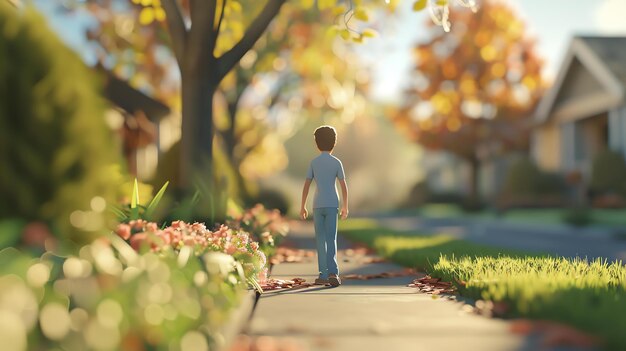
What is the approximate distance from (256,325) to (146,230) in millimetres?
2103

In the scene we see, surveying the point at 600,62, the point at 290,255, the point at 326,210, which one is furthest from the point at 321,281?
the point at 600,62

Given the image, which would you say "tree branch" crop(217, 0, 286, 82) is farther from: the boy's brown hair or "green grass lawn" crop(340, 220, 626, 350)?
"green grass lawn" crop(340, 220, 626, 350)

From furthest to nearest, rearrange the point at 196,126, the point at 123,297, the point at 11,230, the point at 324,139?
the point at 196,126 → the point at 324,139 → the point at 11,230 → the point at 123,297

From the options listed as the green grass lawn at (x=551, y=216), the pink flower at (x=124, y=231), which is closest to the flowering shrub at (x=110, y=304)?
the pink flower at (x=124, y=231)

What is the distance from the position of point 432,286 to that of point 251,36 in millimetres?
4968

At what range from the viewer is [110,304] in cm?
435

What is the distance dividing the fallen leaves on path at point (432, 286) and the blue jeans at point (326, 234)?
38.5 inches

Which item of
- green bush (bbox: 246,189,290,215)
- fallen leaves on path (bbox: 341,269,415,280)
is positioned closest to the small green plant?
fallen leaves on path (bbox: 341,269,415,280)

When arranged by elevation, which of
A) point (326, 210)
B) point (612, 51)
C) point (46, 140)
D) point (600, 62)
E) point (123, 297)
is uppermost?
point (612, 51)

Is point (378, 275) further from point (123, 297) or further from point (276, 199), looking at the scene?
point (276, 199)

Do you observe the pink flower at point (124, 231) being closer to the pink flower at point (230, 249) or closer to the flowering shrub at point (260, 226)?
the pink flower at point (230, 249)

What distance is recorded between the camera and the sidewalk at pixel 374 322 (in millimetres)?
5168

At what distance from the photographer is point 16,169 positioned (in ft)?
19.8

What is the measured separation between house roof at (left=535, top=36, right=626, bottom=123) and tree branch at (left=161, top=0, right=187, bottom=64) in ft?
59.4
